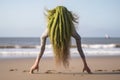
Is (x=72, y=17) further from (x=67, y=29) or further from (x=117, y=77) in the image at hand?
(x=117, y=77)

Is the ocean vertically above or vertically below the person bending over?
below

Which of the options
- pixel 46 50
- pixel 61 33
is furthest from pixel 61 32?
pixel 46 50

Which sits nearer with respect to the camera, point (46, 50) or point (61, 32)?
point (61, 32)

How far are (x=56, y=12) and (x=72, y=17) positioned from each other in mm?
381

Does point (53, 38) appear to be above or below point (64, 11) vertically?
below

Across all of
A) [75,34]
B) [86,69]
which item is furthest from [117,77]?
[75,34]

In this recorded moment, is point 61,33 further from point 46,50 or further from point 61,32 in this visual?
point 46,50

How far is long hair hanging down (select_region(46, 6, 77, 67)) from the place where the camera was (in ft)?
23.7

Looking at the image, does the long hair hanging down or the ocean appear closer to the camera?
the long hair hanging down

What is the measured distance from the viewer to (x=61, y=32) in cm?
719

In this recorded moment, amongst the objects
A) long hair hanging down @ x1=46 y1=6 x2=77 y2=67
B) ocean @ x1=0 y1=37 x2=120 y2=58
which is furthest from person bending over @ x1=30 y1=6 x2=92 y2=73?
ocean @ x1=0 y1=37 x2=120 y2=58

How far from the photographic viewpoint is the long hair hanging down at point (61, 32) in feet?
23.7

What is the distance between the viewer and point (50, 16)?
7438 millimetres

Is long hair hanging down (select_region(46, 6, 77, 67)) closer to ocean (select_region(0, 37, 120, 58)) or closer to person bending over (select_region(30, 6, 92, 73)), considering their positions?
person bending over (select_region(30, 6, 92, 73))
